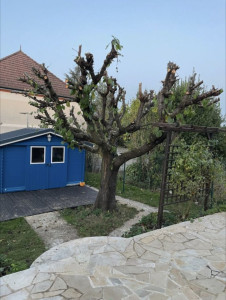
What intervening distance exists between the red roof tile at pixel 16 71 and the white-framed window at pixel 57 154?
20.2 ft

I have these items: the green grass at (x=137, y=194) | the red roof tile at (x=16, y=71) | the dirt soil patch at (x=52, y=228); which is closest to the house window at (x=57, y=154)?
the green grass at (x=137, y=194)

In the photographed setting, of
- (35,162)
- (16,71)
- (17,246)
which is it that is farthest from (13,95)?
(17,246)

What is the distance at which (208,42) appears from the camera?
11.8 meters

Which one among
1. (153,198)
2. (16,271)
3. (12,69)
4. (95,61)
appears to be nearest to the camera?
(16,271)

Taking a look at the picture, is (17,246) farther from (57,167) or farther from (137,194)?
(137,194)

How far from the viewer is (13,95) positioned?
556 inches

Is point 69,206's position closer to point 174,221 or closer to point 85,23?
point 174,221

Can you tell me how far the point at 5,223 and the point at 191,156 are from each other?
5053 mm

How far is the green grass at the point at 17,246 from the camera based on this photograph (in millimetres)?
3829

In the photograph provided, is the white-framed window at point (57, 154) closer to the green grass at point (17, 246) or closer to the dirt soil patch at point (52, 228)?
the dirt soil patch at point (52, 228)

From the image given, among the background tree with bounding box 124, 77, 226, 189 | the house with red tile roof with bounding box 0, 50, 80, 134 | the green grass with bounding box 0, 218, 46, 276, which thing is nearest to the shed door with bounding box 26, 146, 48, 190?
the green grass with bounding box 0, 218, 46, 276

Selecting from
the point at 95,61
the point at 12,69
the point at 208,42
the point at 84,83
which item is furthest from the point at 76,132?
the point at 12,69

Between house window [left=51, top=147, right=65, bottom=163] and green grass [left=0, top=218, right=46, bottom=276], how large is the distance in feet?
12.4

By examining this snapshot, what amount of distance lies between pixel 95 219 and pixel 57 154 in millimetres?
4416
